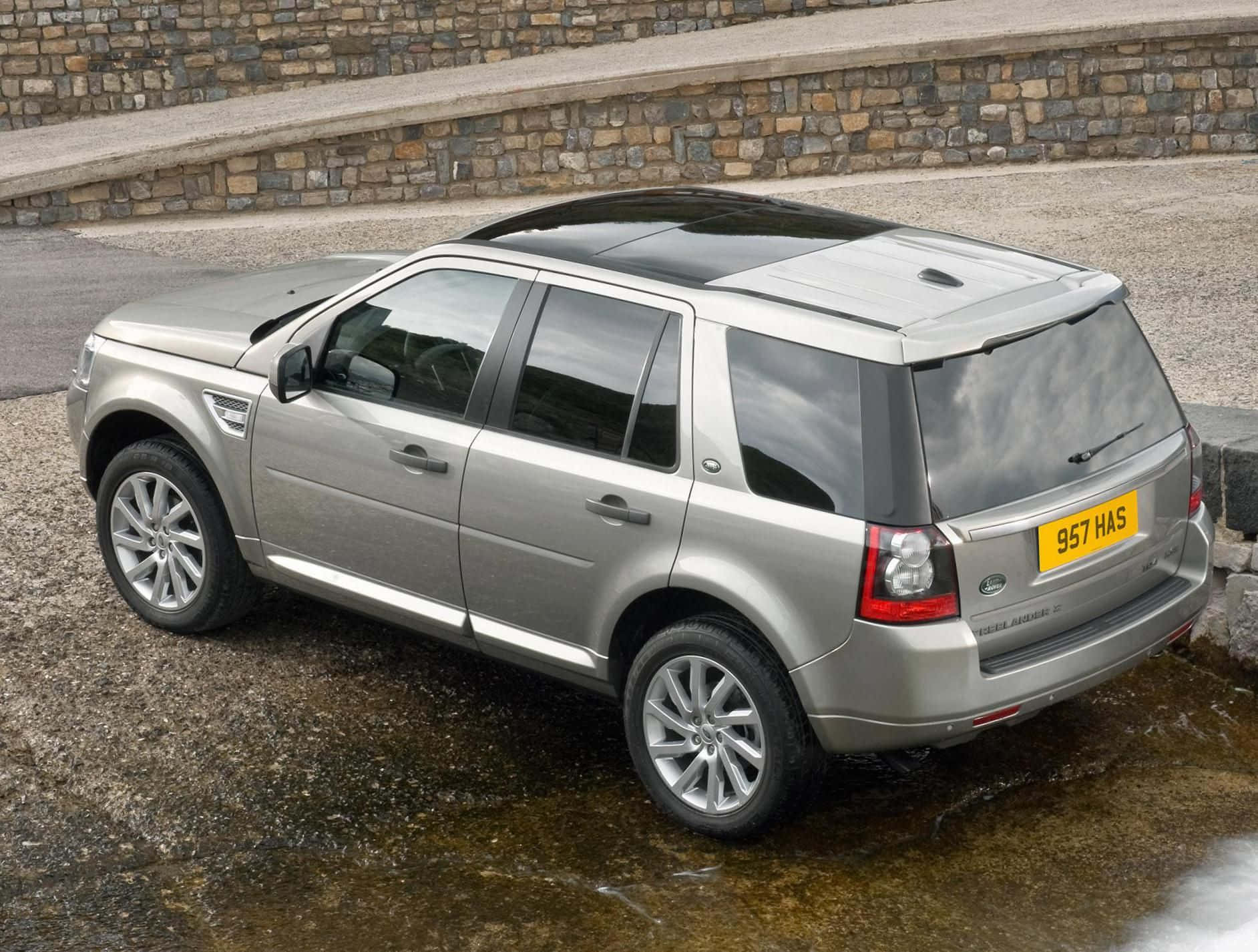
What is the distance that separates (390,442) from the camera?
482 cm

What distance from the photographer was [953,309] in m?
4.12

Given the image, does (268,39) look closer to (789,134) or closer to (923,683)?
(789,134)

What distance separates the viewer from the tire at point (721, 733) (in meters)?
4.10

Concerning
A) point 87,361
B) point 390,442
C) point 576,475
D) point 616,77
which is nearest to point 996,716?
point 576,475

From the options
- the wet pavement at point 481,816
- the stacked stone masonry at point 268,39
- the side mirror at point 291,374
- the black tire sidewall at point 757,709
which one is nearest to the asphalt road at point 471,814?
the wet pavement at point 481,816

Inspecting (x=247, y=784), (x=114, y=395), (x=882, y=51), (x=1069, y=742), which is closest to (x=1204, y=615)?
(x=1069, y=742)

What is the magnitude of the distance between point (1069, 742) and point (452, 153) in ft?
39.7

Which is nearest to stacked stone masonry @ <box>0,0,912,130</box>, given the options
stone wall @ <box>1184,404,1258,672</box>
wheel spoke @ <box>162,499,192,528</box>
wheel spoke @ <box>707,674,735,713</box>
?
wheel spoke @ <box>162,499,192,528</box>

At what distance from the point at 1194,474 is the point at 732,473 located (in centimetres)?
154

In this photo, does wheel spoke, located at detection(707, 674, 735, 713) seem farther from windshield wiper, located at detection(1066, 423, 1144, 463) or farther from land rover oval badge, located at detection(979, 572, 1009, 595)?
windshield wiper, located at detection(1066, 423, 1144, 463)

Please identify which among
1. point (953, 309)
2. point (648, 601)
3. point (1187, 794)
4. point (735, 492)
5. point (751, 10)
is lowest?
point (1187, 794)

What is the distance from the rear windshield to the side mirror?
7.11 feet

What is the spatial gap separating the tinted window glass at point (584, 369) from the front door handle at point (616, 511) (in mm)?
148

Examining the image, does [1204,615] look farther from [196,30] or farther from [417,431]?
[196,30]
